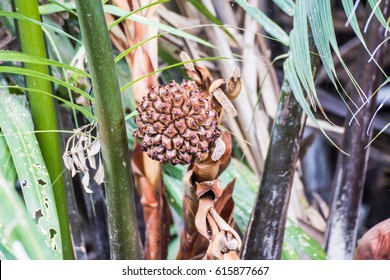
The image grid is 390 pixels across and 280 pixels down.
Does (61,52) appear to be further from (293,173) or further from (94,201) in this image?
(293,173)

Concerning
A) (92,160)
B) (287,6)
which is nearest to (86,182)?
(92,160)

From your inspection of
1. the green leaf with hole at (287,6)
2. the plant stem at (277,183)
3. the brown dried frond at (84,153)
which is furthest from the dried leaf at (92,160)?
the green leaf with hole at (287,6)

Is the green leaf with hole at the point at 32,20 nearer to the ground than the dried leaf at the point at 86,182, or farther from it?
farther from it

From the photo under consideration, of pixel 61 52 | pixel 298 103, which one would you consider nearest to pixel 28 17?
pixel 61 52

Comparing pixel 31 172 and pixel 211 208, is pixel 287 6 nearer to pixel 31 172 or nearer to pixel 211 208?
pixel 211 208

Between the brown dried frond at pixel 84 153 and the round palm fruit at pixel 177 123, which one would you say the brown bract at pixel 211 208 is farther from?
the brown dried frond at pixel 84 153

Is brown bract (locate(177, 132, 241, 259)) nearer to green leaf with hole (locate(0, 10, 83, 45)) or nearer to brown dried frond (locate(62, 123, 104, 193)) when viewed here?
brown dried frond (locate(62, 123, 104, 193))

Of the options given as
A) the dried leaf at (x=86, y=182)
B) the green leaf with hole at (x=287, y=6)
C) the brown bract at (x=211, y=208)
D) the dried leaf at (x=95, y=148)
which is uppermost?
the green leaf with hole at (x=287, y=6)
